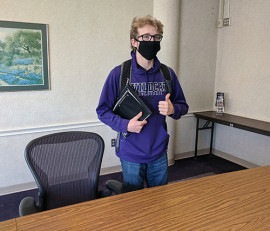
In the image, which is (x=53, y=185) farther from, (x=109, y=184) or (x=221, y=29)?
(x=221, y=29)

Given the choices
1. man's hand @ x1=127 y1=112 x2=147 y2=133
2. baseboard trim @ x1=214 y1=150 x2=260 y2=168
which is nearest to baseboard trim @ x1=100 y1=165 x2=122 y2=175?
baseboard trim @ x1=214 y1=150 x2=260 y2=168

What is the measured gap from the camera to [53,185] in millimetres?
1497

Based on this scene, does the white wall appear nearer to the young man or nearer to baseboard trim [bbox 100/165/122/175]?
baseboard trim [bbox 100/165/122/175]

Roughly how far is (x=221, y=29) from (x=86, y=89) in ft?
7.71

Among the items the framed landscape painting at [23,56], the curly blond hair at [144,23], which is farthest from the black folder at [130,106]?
the framed landscape painting at [23,56]

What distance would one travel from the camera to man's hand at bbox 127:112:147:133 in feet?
4.98

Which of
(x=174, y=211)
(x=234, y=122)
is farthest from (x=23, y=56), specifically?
(x=234, y=122)

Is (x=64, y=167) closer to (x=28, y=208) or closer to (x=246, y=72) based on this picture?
(x=28, y=208)

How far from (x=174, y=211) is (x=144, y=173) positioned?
0.53 m

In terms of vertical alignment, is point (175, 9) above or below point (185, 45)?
above

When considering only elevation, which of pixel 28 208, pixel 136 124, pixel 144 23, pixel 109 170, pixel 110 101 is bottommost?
pixel 109 170

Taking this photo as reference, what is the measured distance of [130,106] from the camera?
161 cm

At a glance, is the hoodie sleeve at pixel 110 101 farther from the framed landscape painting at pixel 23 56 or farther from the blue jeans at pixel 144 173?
the framed landscape painting at pixel 23 56

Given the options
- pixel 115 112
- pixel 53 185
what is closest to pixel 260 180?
pixel 115 112
